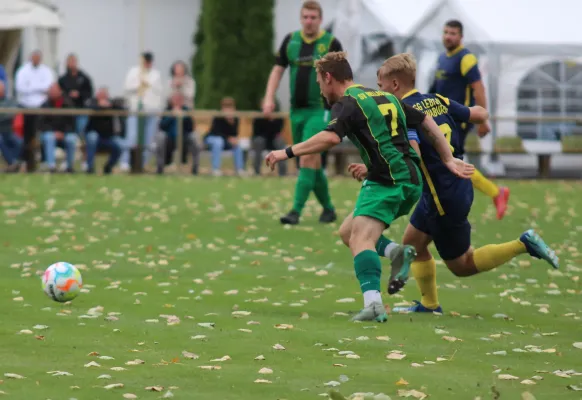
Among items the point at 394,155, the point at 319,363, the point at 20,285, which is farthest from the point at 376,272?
the point at 20,285

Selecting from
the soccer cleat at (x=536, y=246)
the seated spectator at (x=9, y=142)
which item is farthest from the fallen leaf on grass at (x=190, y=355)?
the seated spectator at (x=9, y=142)

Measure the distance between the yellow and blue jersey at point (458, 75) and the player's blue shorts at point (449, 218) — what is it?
5.68 m

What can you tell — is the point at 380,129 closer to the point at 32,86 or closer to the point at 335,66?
the point at 335,66

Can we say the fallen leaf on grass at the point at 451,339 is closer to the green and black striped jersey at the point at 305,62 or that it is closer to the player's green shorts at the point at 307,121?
the player's green shorts at the point at 307,121

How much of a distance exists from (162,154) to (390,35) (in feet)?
15.1

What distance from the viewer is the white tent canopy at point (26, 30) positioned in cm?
2852

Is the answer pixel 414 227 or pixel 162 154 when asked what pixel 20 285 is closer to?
pixel 414 227

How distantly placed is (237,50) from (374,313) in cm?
2508

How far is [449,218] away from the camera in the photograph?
8664 millimetres

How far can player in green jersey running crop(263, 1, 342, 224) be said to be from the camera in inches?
563

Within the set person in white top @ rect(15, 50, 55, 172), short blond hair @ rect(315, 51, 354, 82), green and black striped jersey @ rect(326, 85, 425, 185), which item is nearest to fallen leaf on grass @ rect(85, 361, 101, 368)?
green and black striped jersey @ rect(326, 85, 425, 185)

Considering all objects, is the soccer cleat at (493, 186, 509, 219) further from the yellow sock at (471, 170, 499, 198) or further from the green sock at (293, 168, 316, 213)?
the green sock at (293, 168, 316, 213)

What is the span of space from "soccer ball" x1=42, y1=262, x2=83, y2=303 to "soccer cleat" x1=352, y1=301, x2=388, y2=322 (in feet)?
6.10

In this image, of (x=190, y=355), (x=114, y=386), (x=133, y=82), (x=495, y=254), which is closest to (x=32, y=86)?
(x=133, y=82)
